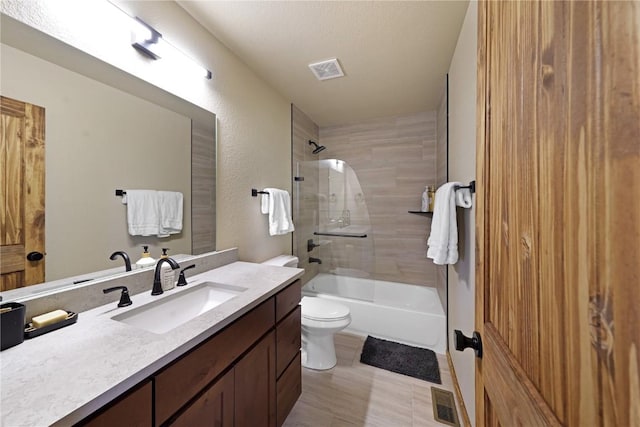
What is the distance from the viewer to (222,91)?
5.57 feet

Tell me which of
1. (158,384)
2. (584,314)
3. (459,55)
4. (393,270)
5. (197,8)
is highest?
(197,8)

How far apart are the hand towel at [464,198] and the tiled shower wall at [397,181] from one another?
1414mm

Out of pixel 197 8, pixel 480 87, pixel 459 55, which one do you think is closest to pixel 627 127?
pixel 480 87

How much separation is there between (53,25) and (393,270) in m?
3.20

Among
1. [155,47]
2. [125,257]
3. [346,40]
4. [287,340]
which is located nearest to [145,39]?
[155,47]

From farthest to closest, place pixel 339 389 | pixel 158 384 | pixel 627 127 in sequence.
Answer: pixel 339 389, pixel 158 384, pixel 627 127

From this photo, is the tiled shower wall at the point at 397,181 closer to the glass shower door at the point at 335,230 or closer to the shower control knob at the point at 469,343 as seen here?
the glass shower door at the point at 335,230

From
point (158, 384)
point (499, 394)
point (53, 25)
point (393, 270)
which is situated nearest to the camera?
point (499, 394)

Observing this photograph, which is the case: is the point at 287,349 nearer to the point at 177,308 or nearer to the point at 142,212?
the point at 177,308

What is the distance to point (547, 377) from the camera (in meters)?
0.36

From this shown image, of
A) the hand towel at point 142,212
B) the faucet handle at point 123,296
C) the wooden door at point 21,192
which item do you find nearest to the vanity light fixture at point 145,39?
the wooden door at point 21,192

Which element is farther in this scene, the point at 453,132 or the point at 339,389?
the point at 453,132

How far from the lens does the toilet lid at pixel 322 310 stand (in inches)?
73.3

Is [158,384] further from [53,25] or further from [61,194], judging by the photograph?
[53,25]
